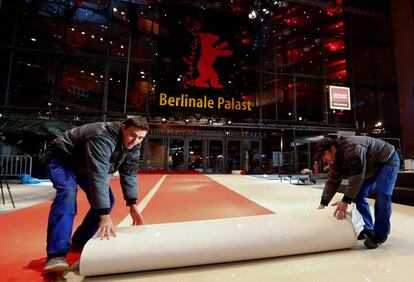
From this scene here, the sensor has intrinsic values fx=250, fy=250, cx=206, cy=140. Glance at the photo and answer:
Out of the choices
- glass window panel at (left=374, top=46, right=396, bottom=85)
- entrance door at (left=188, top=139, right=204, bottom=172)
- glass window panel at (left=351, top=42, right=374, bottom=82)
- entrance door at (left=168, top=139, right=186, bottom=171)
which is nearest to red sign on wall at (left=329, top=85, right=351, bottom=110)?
glass window panel at (left=351, top=42, right=374, bottom=82)

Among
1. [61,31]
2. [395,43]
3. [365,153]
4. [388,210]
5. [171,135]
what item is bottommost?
[388,210]

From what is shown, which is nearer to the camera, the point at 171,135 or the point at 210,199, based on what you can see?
the point at 210,199

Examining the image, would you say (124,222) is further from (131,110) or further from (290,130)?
(290,130)

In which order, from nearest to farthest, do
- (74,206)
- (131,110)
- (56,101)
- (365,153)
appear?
1. (74,206)
2. (365,153)
3. (56,101)
4. (131,110)

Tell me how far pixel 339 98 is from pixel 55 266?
1262cm

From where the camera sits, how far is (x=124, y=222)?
8.50ft

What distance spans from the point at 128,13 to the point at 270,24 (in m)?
6.96

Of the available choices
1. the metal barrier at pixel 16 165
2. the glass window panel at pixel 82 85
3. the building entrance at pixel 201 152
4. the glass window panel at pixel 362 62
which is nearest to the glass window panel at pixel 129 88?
the glass window panel at pixel 82 85

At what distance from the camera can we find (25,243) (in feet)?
6.39

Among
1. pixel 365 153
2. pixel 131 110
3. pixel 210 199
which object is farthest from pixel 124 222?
pixel 131 110

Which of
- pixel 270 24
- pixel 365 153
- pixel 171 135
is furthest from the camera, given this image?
pixel 270 24

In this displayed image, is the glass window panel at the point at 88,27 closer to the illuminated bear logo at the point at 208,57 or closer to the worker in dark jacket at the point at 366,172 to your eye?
the illuminated bear logo at the point at 208,57

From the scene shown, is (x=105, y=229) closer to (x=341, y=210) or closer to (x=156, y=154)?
(x=341, y=210)

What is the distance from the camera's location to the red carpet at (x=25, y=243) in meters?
1.49
